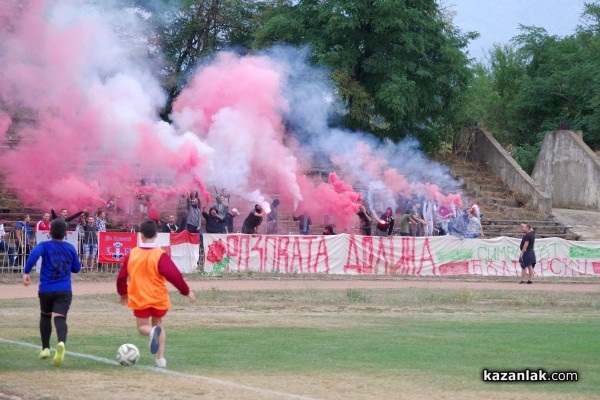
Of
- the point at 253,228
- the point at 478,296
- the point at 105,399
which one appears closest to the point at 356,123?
the point at 253,228

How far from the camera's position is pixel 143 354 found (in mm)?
12344

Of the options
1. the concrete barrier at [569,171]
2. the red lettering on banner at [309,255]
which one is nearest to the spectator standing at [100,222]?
the red lettering on banner at [309,255]

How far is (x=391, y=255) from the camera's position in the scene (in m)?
31.3

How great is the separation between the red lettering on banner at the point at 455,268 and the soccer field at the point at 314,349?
9.61m

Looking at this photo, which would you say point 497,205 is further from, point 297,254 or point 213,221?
point 213,221

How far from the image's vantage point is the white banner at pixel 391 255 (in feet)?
95.6

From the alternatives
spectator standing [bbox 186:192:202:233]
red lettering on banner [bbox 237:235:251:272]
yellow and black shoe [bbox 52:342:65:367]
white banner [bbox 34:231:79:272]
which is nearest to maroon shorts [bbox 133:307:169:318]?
yellow and black shoe [bbox 52:342:65:367]

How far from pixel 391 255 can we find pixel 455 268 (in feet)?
7.74

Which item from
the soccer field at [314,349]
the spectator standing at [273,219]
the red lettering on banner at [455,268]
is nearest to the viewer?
the soccer field at [314,349]

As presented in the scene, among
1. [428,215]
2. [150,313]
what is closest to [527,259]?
[428,215]

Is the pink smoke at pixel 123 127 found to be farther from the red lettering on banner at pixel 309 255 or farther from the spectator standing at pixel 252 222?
the red lettering on banner at pixel 309 255

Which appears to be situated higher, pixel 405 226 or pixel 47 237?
Answer: pixel 405 226

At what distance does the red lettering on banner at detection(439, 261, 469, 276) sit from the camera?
1251 inches

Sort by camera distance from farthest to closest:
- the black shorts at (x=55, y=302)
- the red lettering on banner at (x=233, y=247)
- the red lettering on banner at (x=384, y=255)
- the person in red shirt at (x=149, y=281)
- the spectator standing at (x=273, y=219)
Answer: the spectator standing at (x=273, y=219), the red lettering on banner at (x=384, y=255), the red lettering on banner at (x=233, y=247), the black shorts at (x=55, y=302), the person in red shirt at (x=149, y=281)
